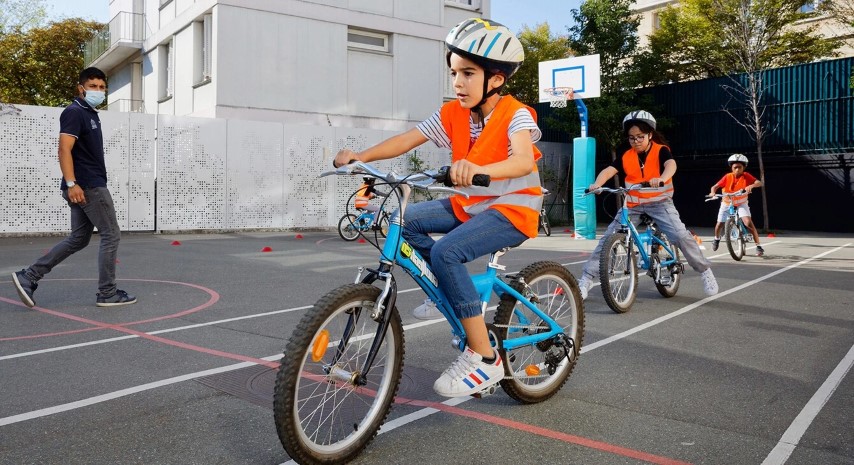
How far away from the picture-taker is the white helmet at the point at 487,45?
3.51m

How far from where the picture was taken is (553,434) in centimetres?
361

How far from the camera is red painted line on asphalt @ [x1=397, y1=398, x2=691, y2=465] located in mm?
3302

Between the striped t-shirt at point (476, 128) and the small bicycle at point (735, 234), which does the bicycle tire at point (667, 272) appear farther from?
the small bicycle at point (735, 234)

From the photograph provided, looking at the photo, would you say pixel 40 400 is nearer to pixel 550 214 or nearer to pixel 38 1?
pixel 550 214

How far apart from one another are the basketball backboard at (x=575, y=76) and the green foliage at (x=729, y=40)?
8.46 metres

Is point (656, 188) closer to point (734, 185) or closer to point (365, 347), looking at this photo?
point (365, 347)

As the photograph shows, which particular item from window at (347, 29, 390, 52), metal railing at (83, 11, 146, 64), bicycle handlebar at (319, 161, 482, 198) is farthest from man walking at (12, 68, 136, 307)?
metal railing at (83, 11, 146, 64)

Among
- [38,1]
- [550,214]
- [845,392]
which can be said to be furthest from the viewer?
[38,1]

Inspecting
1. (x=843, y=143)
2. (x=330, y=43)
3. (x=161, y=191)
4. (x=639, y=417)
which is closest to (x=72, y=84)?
(x=330, y=43)

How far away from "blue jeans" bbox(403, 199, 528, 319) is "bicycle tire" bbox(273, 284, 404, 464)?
0.33 metres

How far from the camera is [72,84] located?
41.8 meters

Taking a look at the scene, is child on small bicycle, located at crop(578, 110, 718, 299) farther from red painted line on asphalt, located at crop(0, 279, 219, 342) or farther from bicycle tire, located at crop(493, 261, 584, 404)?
red painted line on asphalt, located at crop(0, 279, 219, 342)

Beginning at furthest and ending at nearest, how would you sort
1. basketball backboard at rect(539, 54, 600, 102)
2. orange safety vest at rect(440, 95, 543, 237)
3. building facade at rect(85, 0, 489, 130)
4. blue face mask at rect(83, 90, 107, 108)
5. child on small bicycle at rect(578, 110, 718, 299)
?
building facade at rect(85, 0, 489, 130) < basketball backboard at rect(539, 54, 600, 102) < child on small bicycle at rect(578, 110, 718, 299) < blue face mask at rect(83, 90, 107, 108) < orange safety vest at rect(440, 95, 543, 237)

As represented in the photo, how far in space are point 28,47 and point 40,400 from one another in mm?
42075
